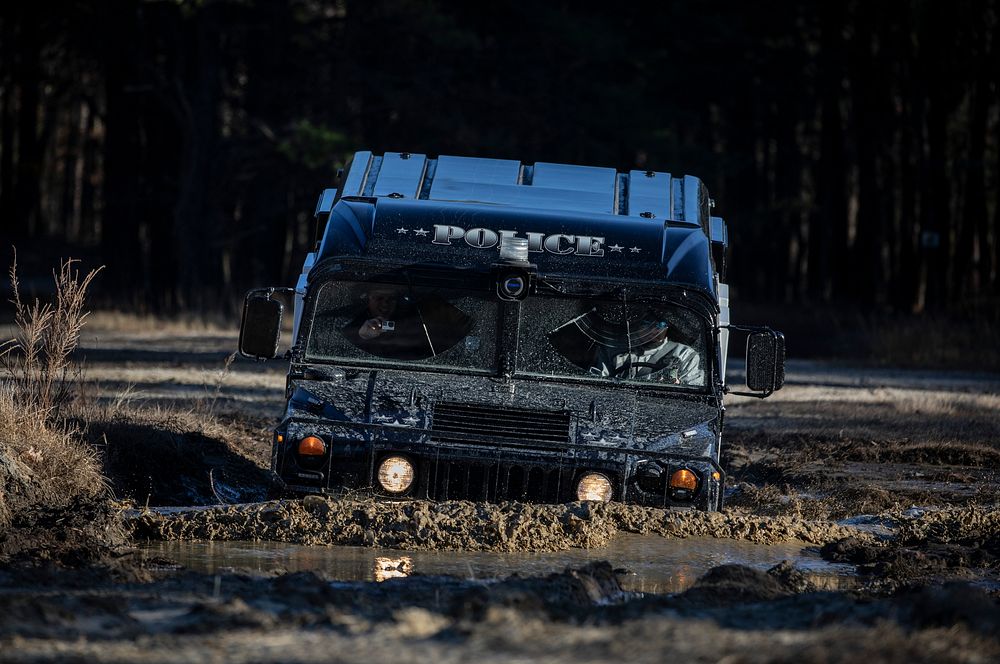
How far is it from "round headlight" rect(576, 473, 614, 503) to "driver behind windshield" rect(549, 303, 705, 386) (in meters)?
0.84

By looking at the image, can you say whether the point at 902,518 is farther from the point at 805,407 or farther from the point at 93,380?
the point at 93,380

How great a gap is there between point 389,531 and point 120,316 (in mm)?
27002

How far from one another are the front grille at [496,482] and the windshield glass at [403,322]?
2.80 ft

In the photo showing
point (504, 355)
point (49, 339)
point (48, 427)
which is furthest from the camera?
point (49, 339)

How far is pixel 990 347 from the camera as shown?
30344 mm

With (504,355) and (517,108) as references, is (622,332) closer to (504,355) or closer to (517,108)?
(504,355)

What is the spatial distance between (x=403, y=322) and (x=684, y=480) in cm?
198

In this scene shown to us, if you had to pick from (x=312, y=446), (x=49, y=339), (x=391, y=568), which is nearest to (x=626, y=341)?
(x=312, y=446)

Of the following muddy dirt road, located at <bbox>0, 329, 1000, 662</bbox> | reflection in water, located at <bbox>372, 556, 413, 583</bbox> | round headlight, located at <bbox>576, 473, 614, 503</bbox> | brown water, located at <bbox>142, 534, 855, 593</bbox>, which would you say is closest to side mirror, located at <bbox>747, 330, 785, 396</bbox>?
muddy dirt road, located at <bbox>0, 329, 1000, 662</bbox>

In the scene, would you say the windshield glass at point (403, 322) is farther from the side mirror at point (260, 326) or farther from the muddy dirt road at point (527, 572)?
the muddy dirt road at point (527, 572)

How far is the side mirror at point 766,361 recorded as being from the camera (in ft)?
31.2

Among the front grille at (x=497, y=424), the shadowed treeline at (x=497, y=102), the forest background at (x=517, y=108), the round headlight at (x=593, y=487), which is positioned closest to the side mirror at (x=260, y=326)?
the front grille at (x=497, y=424)

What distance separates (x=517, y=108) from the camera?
131ft

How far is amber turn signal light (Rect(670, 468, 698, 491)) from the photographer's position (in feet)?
29.1
